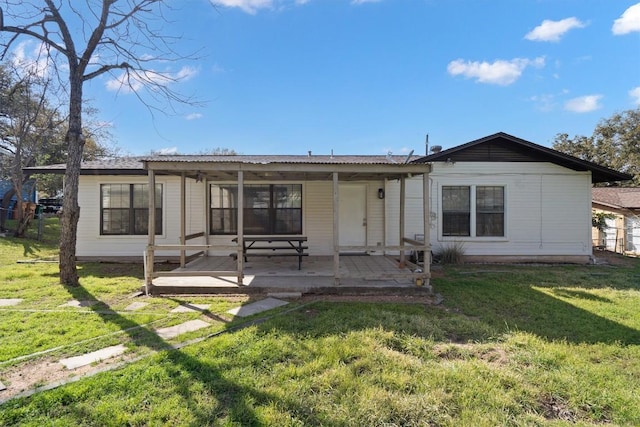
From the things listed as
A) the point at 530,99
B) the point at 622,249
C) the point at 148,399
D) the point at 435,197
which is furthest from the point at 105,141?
the point at 622,249

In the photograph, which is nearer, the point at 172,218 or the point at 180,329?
the point at 180,329

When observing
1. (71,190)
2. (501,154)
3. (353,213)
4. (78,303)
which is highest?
(501,154)

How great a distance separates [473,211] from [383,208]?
9.01ft

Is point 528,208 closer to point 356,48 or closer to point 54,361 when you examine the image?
point 356,48

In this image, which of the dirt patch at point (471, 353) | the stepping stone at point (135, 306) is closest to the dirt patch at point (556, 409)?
the dirt patch at point (471, 353)

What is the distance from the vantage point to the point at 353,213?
9.80 metres

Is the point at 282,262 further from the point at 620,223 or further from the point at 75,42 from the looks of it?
the point at 620,223

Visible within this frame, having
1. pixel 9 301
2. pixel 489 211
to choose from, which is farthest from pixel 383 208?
pixel 9 301

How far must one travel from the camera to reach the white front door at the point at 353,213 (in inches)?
384

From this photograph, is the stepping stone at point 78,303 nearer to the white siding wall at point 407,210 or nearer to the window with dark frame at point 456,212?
the white siding wall at point 407,210

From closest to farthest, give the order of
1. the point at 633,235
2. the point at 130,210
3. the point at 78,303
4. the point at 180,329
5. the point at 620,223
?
the point at 180,329 → the point at 78,303 → the point at 130,210 → the point at 633,235 → the point at 620,223

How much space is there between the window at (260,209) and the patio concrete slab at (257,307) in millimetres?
4245

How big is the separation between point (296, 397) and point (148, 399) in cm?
120

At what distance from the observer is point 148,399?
2.59 m
